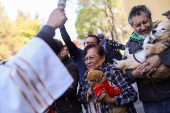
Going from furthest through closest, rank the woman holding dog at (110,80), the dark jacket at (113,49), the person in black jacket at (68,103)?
the dark jacket at (113,49), the person in black jacket at (68,103), the woman holding dog at (110,80)

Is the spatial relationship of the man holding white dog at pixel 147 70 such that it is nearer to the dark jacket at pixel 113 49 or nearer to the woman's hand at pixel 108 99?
the woman's hand at pixel 108 99

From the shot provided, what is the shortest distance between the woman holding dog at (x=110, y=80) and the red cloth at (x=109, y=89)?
56mm

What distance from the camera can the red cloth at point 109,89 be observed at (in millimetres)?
1891

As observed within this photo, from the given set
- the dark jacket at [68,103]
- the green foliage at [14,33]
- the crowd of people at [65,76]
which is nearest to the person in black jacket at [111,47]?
the crowd of people at [65,76]

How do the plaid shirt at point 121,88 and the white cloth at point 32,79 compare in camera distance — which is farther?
the plaid shirt at point 121,88

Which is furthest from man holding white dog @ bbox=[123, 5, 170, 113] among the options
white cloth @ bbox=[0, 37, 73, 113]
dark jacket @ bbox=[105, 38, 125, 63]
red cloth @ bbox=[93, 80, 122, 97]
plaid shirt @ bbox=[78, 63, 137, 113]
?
dark jacket @ bbox=[105, 38, 125, 63]

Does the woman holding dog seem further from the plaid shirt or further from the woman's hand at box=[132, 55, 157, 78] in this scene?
the woman's hand at box=[132, 55, 157, 78]

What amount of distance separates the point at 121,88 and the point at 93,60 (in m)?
0.55

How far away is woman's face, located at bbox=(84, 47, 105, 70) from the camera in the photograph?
2.35 meters

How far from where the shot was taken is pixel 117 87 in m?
2.11

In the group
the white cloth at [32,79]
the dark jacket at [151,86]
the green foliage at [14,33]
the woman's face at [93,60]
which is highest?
the green foliage at [14,33]

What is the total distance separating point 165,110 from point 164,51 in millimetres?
770

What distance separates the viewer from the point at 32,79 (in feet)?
3.08

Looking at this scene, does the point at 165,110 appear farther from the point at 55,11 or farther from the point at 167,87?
the point at 55,11
